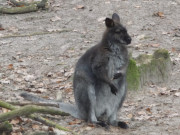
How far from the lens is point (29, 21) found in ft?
42.7

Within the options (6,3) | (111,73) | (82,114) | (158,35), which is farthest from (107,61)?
(6,3)

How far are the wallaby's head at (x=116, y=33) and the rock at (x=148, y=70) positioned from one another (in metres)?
1.72

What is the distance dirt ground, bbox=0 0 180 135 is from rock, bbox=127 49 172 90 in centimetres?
16

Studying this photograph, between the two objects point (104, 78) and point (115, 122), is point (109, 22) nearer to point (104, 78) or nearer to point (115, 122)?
point (104, 78)

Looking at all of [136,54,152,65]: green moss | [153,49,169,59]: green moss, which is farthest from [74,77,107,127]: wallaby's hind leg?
[153,49,169,59]: green moss

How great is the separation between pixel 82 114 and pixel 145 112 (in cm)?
121

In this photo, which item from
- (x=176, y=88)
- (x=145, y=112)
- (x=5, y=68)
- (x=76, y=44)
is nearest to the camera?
(x=145, y=112)

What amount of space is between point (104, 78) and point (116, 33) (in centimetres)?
79

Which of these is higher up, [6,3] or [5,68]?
[6,3]

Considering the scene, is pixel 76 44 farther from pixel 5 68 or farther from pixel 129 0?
pixel 129 0

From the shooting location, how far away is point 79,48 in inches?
421

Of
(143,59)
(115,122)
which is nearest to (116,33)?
(115,122)

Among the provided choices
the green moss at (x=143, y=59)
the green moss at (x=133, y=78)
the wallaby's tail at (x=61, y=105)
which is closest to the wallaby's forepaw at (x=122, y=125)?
the wallaby's tail at (x=61, y=105)

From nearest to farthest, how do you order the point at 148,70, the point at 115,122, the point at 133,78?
the point at 115,122, the point at 133,78, the point at 148,70
